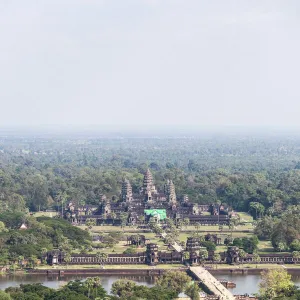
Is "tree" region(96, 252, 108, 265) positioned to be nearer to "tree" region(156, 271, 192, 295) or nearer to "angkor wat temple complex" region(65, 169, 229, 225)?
"tree" region(156, 271, 192, 295)

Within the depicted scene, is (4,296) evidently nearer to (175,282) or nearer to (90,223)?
(175,282)

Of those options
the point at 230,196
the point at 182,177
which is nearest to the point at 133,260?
the point at 230,196

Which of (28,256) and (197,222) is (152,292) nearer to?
Answer: (28,256)

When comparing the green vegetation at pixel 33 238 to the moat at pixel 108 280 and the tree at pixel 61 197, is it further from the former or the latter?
the tree at pixel 61 197

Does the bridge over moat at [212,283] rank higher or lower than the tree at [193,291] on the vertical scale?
lower

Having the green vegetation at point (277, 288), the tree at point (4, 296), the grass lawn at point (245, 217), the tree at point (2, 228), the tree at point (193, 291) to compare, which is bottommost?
the grass lawn at point (245, 217)

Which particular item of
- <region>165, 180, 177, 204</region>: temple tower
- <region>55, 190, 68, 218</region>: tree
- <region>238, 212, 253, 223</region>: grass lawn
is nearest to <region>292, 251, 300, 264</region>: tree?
<region>238, 212, 253, 223</region>: grass lawn

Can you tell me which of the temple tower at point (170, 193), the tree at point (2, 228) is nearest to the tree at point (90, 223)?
the tree at point (2, 228)
